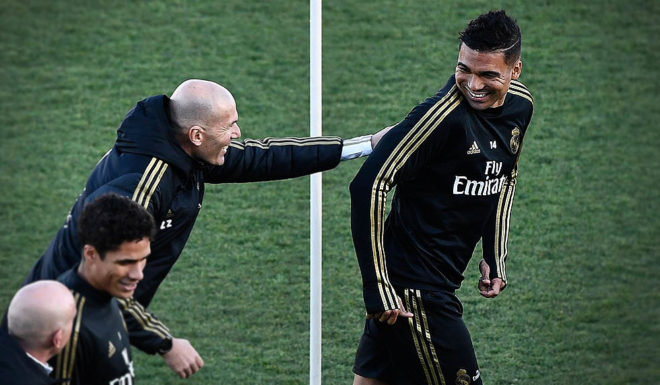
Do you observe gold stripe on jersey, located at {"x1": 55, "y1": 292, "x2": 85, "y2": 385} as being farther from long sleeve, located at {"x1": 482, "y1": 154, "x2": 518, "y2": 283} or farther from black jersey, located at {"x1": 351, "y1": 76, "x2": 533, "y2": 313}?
long sleeve, located at {"x1": 482, "y1": 154, "x2": 518, "y2": 283}

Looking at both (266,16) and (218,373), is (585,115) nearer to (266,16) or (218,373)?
(266,16)

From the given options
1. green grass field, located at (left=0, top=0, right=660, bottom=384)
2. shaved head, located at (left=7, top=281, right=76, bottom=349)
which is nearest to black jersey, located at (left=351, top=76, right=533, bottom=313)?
shaved head, located at (left=7, top=281, right=76, bottom=349)

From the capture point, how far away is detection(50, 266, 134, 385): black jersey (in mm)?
3678

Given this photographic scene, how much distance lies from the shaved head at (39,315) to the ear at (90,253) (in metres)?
0.19

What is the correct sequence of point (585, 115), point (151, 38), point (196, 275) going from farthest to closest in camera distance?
point (151, 38)
point (585, 115)
point (196, 275)

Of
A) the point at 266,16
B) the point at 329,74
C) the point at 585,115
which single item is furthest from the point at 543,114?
the point at 266,16

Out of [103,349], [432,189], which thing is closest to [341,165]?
[432,189]

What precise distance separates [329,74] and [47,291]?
5704 millimetres

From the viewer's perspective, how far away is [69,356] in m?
3.67

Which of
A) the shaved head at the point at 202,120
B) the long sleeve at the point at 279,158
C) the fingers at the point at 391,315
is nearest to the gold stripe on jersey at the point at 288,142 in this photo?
the long sleeve at the point at 279,158

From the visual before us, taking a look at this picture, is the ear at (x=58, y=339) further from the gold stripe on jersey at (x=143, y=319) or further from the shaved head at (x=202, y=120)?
the shaved head at (x=202, y=120)

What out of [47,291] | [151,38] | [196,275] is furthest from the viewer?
[151,38]

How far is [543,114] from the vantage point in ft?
28.0

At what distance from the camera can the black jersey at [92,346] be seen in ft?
12.1
